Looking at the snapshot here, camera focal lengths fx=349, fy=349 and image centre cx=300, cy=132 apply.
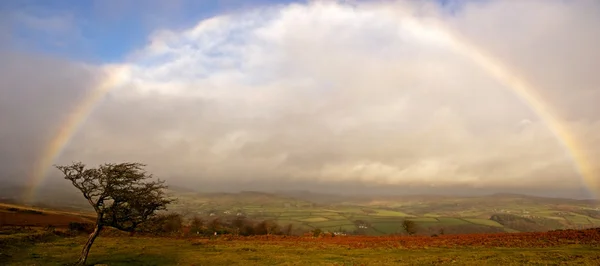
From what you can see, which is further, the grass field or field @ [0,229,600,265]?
field @ [0,229,600,265]

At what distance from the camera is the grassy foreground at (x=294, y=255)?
3719 centimetres

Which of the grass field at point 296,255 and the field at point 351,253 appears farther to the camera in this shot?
the field at point 351,253

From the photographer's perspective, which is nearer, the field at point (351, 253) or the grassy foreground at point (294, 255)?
the grassy foreground at point (294, 255)

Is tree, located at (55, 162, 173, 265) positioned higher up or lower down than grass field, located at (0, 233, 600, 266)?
higher up

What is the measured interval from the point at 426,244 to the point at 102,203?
46.5 m

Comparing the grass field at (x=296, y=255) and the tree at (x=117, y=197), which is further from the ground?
the tree at (x=117, y=197)

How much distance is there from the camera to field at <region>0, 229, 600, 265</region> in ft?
125

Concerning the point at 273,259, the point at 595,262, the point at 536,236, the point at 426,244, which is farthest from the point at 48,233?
the point at 536,236

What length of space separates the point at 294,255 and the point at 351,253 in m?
8.26

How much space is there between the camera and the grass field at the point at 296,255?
37219mm

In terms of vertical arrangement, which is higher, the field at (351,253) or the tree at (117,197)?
the tree at (117,197)

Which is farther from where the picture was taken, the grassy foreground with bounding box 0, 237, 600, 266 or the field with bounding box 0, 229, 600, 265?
the field with bounding box 0, 229, 600, 265

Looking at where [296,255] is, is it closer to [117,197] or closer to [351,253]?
[351,253]

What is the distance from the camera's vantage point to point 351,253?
4888 centimetres
